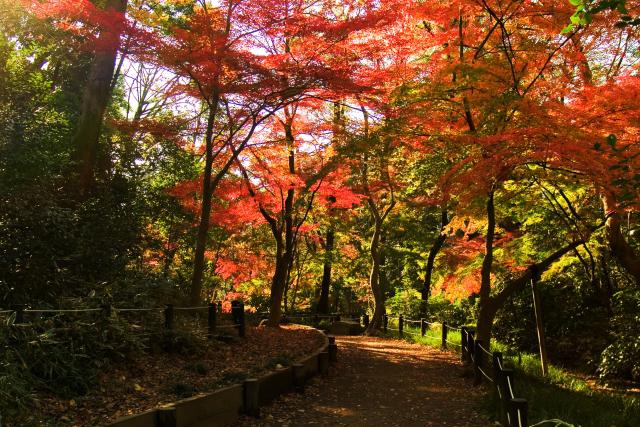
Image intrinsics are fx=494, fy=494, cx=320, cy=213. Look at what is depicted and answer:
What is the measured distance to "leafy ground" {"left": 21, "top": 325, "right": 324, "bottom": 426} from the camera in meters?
Answer: 4.79

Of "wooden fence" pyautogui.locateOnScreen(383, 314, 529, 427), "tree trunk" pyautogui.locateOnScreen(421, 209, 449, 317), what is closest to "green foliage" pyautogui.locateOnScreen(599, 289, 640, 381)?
"wooden fence" pyautogui.locateOnScreen(383, 314, 529, 427)

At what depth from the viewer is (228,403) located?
6.00m

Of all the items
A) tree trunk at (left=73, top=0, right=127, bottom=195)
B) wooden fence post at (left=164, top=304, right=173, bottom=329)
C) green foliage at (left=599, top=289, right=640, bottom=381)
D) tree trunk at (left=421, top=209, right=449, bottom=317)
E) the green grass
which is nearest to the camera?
the green grass

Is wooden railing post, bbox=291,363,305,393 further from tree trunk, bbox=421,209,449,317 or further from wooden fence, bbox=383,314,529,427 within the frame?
tree trunk, bbox=421,209,449,317

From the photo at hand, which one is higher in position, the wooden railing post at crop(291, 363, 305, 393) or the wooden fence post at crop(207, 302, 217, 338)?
the wooden fence post at crop(207, 302, 217, 338)

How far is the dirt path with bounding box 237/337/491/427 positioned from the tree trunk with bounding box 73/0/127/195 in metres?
5.66

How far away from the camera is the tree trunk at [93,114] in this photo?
31.4 feet

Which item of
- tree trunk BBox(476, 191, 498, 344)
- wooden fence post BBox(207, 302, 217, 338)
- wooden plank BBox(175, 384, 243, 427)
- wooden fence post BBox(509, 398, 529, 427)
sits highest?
tree trunk BBox(476, 191, 498, 344)

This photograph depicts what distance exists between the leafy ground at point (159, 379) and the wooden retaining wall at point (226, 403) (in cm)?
26

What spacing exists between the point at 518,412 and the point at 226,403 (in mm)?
3384

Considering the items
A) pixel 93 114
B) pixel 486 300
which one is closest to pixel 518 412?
pixel 486 300

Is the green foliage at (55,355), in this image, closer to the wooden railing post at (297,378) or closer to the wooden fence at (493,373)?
the wooden railing post at (297,378)

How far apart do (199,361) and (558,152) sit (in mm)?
5984

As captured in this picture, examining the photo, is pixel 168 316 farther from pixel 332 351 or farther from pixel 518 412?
pixel 518 412
